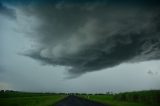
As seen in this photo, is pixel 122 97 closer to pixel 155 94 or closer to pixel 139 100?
pixel 139 100

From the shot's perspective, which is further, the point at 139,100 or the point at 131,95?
the point at 131,95

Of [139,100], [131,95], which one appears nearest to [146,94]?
[139,100]

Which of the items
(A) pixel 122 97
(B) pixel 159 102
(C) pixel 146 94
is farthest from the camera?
(A) pixel 122 97

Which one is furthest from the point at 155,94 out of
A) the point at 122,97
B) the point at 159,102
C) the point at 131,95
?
the point at 122,97

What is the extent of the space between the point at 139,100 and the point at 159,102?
8456 mm

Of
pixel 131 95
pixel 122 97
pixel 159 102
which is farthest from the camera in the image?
pixel 122 97

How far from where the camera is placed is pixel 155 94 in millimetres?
43094

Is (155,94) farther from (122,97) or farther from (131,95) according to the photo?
(122,97)

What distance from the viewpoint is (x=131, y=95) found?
55750mm

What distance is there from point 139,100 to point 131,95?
5671 millimetres

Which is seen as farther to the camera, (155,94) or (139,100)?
(139,100)

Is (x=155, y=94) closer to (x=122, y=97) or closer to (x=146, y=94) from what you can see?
(x=146, y=94)

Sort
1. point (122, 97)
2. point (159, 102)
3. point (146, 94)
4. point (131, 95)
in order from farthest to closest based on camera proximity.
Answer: point (122, 97)
point (131, 95)
point (146, 94)
point (159, 102)

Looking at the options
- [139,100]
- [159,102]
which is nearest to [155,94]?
[159,102]
